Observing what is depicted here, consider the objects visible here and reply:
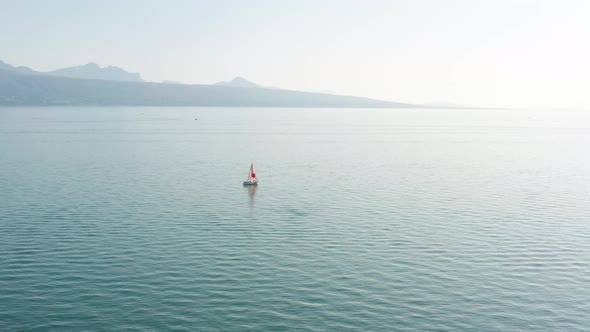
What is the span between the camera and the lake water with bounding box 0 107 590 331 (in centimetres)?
4184

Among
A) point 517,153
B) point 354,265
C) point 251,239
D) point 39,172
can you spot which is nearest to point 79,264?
point 251,239

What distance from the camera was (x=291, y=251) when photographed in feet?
192

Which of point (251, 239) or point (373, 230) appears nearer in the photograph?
point (251, 239)

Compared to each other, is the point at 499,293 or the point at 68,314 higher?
the point at 499,293

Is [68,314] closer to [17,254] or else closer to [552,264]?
[17,254]

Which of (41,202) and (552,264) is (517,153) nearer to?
(552,264)

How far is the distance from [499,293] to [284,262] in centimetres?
2059

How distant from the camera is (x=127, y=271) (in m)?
51.0

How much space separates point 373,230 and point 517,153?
130920mm

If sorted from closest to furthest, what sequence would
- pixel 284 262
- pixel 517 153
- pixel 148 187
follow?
pixel 284 262 < pixel 148 187 < pixel 517 153

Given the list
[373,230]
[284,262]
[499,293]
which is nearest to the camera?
[499,293]

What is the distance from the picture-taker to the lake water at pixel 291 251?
41.8m

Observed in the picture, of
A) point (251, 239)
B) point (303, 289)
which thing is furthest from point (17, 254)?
point (303, 289)

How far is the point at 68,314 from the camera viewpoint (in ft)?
135
